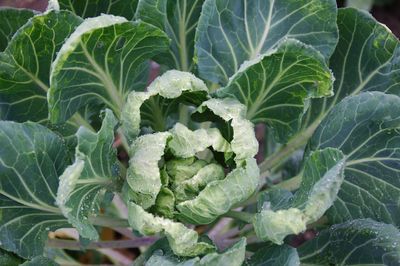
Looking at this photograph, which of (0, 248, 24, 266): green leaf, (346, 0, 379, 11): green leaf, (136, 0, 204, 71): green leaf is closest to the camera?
(0, 248, 24, 266): green leaf

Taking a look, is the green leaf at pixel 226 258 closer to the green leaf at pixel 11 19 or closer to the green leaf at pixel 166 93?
the green leaf at pixel 166 93

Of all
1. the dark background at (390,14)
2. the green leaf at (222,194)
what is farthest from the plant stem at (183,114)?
the dark background at (390,14)

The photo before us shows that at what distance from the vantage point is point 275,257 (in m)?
1.02

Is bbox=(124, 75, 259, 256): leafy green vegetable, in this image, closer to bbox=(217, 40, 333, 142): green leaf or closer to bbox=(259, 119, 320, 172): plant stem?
bbox=(217, 40, 333, 142): green leaf

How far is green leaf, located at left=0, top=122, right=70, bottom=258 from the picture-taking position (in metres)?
0.99

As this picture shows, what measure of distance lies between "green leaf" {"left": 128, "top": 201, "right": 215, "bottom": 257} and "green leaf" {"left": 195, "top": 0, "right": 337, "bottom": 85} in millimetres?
343

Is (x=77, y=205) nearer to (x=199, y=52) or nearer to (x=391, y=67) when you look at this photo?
(x=199, y=52)

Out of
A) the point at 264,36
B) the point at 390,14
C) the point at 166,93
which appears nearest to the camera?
the point at 166,93

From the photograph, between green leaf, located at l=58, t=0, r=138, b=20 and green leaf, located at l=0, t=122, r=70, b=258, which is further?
green leaf, located at l=58, t=0, r=138, b=20

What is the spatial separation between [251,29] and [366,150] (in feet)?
1.00

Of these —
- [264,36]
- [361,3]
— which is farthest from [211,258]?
[361,3]

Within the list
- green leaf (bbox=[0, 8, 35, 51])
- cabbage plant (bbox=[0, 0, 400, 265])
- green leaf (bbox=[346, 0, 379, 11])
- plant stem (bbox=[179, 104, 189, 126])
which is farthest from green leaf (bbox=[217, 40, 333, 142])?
green leaf (bbox=[346, 0, 379, 11])

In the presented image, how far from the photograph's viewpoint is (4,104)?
1.12 meters

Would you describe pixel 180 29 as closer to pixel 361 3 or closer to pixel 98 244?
pixel 98 244
